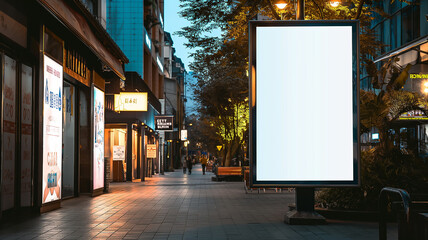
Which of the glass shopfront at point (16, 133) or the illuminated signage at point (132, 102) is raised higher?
the illuminated signage at point (132, 102)

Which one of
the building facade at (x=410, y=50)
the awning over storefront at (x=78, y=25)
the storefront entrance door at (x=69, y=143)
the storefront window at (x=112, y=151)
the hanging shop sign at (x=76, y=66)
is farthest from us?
the storefront window at (x=112, y=151)

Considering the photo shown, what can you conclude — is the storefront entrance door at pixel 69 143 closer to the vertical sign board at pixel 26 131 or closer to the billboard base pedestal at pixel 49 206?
the billboard base pedestal at pixel 49 206

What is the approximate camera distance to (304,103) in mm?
10539

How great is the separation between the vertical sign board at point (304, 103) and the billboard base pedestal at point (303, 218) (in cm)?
86

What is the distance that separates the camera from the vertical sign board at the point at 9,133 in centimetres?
1177

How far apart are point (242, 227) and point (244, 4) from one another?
741cm

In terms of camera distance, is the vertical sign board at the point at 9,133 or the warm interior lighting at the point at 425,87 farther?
the warm interior lighting at the point at 425,87

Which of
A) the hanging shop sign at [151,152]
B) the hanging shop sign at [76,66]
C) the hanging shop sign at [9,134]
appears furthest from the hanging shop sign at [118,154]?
the hanging shop sign at [9,134]

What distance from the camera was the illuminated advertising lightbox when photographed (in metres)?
20.0

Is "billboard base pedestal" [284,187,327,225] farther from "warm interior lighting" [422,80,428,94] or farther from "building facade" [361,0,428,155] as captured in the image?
"warm interior lighting" [422,80,428,94]

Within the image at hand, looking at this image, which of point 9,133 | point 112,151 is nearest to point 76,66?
point 9,133

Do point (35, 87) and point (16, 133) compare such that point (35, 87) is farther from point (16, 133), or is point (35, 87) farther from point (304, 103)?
point (304, 103)

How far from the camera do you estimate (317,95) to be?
34.7 feet

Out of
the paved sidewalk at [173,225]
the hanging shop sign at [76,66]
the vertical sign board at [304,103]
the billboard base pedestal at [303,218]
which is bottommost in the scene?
the paved sidewalk at [173,225]
